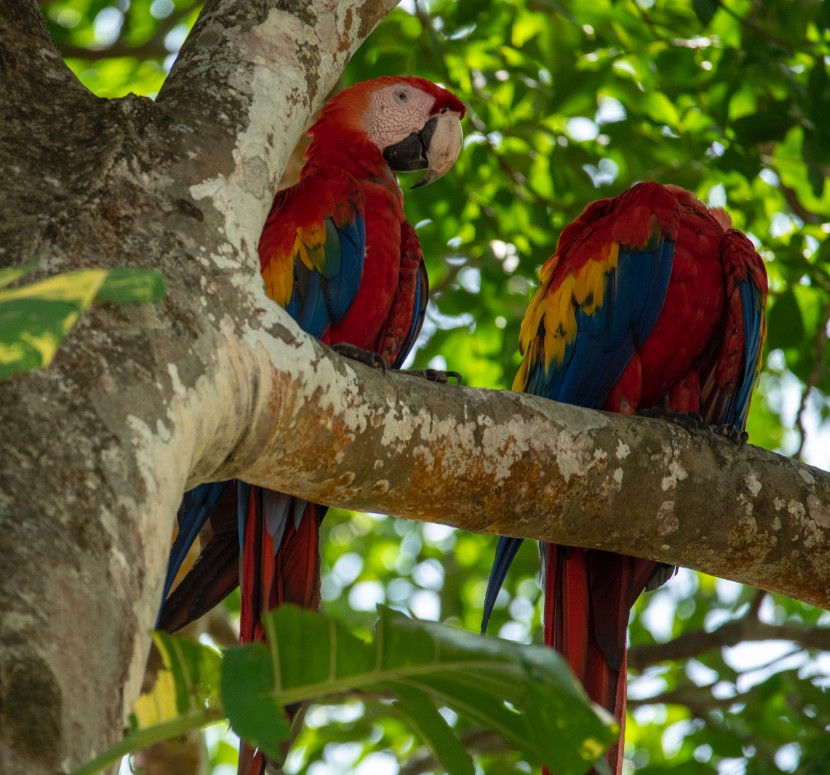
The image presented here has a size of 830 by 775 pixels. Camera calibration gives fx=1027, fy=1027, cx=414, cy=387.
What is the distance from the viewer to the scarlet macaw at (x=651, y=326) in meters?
2.20

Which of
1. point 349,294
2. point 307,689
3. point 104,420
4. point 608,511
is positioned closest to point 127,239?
point 104,420

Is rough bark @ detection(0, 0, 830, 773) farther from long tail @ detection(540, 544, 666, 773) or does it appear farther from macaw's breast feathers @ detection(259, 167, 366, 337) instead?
macaw's breast feathers @ detection(259, 167, 366, 337)

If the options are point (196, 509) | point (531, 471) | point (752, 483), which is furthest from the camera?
point (196, 509)

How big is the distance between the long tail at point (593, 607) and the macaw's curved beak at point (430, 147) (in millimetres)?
1073

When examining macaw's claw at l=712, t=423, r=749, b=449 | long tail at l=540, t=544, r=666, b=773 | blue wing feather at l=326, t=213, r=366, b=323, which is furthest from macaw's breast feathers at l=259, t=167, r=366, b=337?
macaw's claw at l=712, t=423, r=749, b=449

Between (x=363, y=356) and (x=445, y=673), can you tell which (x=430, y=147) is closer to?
(x=363, y=356)

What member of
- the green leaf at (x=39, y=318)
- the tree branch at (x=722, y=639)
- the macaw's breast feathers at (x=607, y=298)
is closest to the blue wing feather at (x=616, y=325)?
the macaw's breast feathers at (x=607, y=298)

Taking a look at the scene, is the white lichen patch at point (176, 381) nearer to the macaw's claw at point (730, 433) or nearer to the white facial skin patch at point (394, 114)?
the macaw's claw at point (730, 433)

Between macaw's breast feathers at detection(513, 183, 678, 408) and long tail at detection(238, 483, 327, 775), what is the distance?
63 cm

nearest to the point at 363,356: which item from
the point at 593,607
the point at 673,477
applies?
the point at 673,477

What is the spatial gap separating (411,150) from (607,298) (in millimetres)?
714

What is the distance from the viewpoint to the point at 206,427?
3.53 feet

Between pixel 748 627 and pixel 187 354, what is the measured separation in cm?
253

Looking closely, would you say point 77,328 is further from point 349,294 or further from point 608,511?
point 349,294
